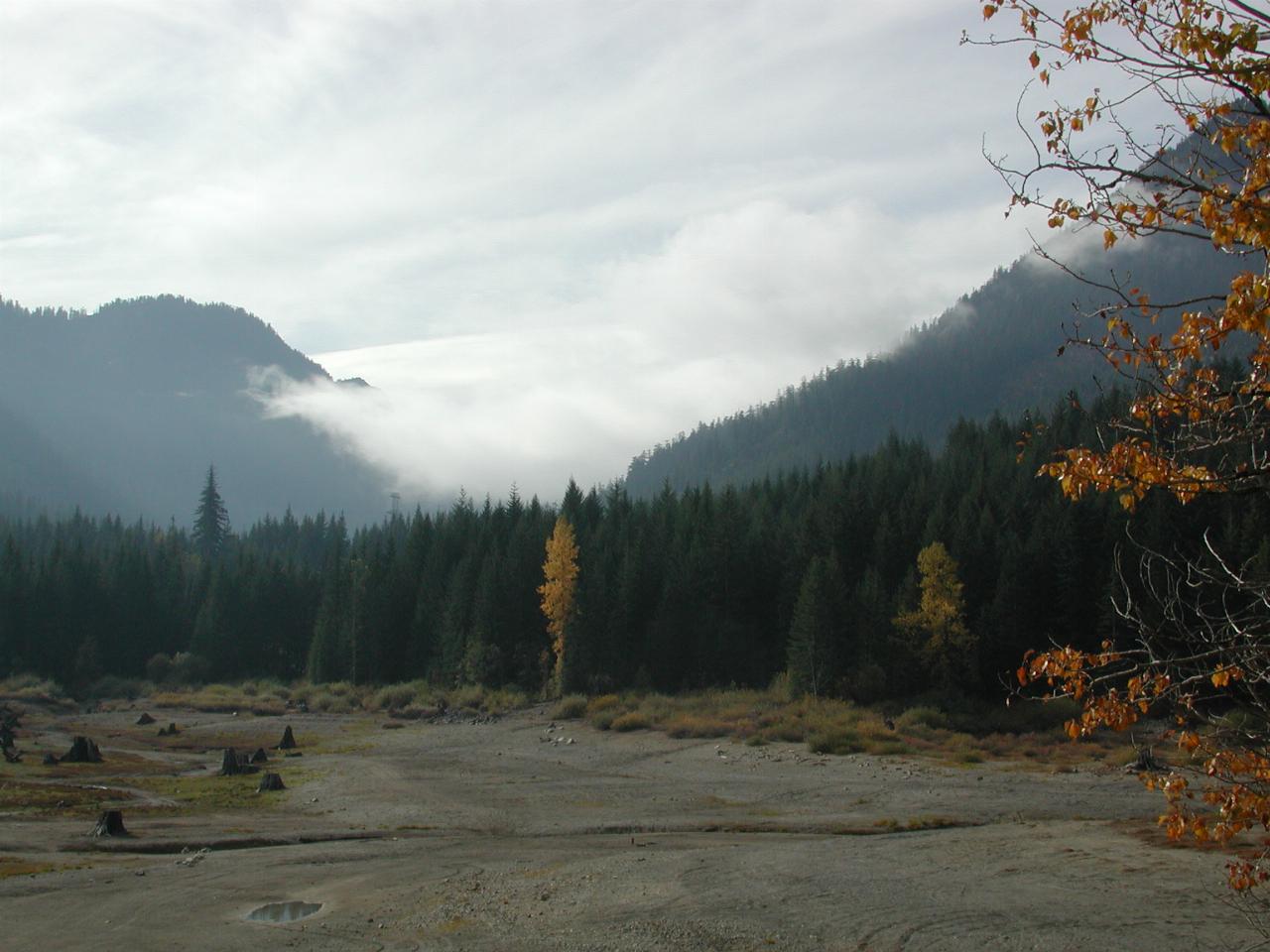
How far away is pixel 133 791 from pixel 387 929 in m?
26.5

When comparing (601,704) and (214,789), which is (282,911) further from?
(601,704)

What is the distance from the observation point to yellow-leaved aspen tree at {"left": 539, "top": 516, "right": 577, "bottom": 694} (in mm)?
77500

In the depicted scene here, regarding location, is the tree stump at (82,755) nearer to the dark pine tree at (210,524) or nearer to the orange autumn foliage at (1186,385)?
the orange autumn foliage at (1186,385)

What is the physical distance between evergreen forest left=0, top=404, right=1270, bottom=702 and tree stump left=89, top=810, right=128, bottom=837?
1197 inches

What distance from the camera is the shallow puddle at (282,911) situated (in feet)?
71.1

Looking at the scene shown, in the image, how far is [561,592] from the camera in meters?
77.6

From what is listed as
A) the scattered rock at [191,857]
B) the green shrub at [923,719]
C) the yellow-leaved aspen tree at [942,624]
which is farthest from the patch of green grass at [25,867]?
the yellow-leaved aspen tree at [942,624]

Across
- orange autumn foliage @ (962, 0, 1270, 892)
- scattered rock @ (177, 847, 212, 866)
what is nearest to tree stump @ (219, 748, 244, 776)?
scattered rock @ (177, 847, 212, 866)

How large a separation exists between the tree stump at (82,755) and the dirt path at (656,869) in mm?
6623

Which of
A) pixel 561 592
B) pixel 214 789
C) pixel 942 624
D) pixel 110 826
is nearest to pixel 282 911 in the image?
pixel 110 826

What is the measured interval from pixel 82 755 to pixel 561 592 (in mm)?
35423

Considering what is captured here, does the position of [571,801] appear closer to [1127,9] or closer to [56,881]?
[56,881]

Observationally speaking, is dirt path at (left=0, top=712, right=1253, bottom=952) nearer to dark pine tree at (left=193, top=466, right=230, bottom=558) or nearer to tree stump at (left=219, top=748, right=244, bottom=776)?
tree stump at (left=219, top=748, right=244, bottom=776)

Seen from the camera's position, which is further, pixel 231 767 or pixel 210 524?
pixel 210 524
